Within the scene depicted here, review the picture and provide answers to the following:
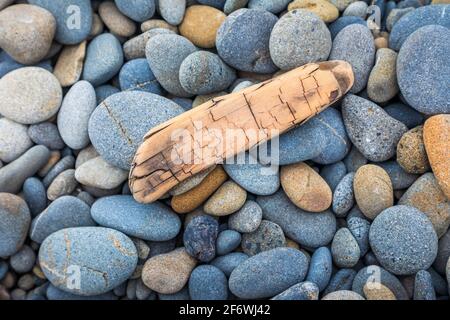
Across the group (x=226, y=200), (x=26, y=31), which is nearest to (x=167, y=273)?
(x=226, y=200)

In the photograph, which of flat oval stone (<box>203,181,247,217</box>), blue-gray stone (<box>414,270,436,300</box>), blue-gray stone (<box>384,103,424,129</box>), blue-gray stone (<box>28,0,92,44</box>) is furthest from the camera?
blue-gray stone (<box>28,0,92,44</box>)

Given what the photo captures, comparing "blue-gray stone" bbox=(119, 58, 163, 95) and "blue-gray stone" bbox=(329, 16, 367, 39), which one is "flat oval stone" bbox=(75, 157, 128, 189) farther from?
"blue-gray stone" bbox=(329, 16, 367, 39)

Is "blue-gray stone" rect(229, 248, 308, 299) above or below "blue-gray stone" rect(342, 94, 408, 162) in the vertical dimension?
below

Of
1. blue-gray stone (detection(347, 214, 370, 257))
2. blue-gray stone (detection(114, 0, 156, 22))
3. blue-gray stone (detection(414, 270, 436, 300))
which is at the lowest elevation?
blue-gray stone (detection(414, 270, 436, 300))

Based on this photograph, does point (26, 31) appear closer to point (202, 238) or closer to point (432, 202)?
point (202, 238)

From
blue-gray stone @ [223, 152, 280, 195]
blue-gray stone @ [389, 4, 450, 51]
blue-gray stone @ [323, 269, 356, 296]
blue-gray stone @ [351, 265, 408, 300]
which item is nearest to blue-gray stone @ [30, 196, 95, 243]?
blue-gray stone @ [223, 152, 280, 195]

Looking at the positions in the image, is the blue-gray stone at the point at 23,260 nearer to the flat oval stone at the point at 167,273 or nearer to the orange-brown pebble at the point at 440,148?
the flat oval stone at the point at 167,273
